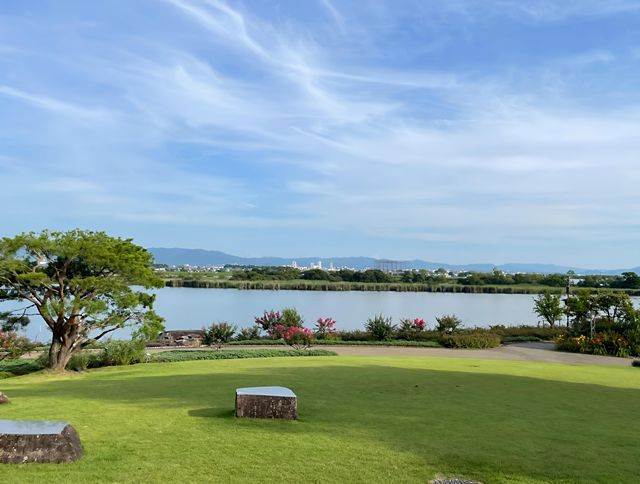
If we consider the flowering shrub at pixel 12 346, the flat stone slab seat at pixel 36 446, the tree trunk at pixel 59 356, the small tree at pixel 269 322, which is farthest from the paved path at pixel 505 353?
the flat stone slab seat at pixel 36 446

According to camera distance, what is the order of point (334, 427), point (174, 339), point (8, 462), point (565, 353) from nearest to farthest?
1. point (8, 462)
2. point (334, 427)
3. point (565, 353)
4. point (174, 339)

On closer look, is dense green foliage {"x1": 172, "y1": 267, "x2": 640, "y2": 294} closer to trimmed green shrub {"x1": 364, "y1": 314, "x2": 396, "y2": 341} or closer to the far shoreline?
the far shoreline

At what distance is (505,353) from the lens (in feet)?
69.1

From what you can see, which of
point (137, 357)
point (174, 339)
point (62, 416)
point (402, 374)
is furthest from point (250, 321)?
point (62, 416)

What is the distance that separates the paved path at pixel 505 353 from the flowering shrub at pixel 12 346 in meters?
10.6

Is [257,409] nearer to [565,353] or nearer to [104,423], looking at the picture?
[104,423]

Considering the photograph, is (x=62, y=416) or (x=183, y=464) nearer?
(x=183, y=464)

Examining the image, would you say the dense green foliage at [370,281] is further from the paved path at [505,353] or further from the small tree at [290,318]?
the paved path at [505,353]

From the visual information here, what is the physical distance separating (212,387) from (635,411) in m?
7.00

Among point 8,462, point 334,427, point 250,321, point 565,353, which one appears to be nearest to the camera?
point 8,462

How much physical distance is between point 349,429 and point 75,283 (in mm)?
11111

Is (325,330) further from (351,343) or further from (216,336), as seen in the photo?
(216,336)

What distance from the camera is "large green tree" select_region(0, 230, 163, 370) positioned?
14992mm

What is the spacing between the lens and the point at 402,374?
12.1 metres
